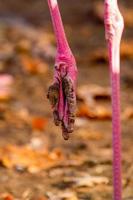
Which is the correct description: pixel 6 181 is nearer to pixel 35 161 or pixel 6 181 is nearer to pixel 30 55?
pixel 35 161

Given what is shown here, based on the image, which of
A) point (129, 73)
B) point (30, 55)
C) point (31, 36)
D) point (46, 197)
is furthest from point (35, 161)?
point (31, 36)

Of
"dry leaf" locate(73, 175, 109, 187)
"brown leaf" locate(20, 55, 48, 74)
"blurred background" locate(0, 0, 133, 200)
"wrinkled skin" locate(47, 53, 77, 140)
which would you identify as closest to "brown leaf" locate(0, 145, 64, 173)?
"blurred background" locate(0, 0, 133, 200)

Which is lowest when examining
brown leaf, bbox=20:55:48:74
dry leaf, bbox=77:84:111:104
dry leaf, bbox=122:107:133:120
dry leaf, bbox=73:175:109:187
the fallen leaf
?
dry leaf, bbox=73:175:109:187

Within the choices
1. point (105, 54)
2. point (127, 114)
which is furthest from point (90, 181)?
point (105, 54)

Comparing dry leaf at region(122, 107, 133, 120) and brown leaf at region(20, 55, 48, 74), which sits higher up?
brown leaf at region(20, 55, 48, 74)

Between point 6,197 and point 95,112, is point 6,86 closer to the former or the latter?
point 95,112

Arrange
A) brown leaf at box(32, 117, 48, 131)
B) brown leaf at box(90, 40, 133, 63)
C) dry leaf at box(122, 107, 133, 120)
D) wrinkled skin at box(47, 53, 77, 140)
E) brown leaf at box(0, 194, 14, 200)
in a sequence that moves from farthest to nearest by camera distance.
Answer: brown leaf at box(90, 40, 133, 63), dry leaf at box(122, 107, 133, 120), brown leaf at box(32, 117, 48, 131), brown leaf at box(0, 194, 14, 200), wrinkled skin at box(47, 53, 77, 140)

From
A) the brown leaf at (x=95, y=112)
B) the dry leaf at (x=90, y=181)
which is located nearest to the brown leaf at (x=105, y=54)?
the brown leaf at (x=95, y=112)

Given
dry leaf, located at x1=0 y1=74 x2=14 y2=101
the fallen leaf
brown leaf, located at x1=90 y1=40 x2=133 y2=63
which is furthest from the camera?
brown leaf, located at x1=90 y1=40 x2=133 y2=63

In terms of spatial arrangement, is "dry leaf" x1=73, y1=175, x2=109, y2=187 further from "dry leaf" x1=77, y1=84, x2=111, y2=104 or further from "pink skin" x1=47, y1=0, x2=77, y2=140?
"dry leaf" x1=77, y1=84, x2=111, y2=104
